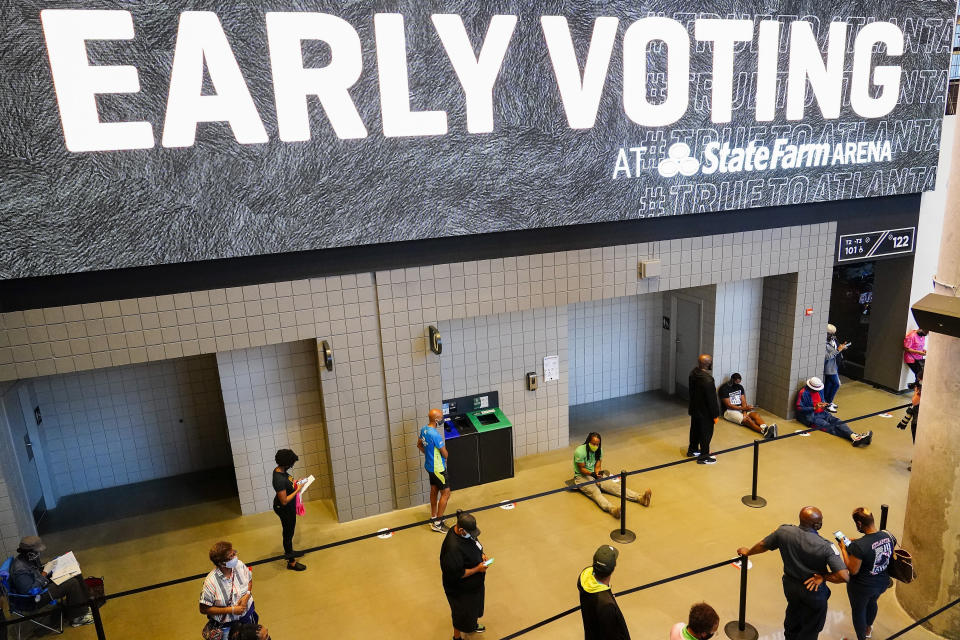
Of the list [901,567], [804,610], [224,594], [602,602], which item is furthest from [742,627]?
[224,594]

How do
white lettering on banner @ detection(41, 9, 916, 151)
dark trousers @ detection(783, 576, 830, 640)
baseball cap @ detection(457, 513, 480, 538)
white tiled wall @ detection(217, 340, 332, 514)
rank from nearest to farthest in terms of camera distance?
dark trousers @ detection(783, 576, 830, 640)
baseball cap @ detection(457, 513, 480, 538)
white lettering on banner @ detection(41, 9, 916, 151)
white tiled wall @ detection(217, 340, 332, 514)

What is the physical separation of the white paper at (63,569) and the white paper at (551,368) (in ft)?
20.5

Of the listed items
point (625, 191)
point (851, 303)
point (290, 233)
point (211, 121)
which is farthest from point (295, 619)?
point (851, 303)

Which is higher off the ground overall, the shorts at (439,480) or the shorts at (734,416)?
the shorts at (439,480)

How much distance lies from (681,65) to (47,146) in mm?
7253

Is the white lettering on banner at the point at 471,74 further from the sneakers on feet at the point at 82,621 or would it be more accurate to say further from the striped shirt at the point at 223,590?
the sneakers on feet at the point at 82,621

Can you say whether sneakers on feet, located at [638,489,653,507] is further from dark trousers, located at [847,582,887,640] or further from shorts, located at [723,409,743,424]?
shorts, located at [723,409,743,424]

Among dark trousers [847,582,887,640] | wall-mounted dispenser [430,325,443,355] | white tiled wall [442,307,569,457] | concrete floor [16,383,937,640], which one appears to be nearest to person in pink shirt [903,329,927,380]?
concrete floor [16,383,937,640]

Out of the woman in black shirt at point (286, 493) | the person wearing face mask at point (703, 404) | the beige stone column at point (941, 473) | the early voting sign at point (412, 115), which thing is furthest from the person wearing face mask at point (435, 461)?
the beige stone column at point (941, 473)

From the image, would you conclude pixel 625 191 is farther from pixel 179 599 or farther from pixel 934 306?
pixel 179 599

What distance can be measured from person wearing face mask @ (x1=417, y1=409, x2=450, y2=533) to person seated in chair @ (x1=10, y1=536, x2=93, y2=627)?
3.73 m

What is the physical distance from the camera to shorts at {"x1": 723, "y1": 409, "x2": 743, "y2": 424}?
11.2 m

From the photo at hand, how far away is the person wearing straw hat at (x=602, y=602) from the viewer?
4906 mm

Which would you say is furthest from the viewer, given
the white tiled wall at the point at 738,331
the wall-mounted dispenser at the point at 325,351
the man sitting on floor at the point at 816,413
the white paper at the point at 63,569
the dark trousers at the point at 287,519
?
the white tiled wall at the point at 738,331
